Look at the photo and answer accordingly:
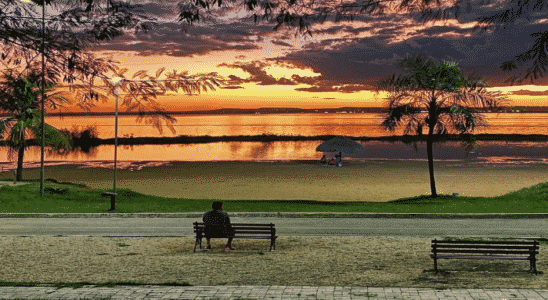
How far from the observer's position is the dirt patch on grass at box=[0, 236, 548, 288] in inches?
417

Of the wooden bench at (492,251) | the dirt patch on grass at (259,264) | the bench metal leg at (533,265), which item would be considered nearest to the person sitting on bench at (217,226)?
the dirt patch on grass at (259,264)

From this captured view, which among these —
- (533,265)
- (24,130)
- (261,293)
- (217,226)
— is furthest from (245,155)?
(261,293)

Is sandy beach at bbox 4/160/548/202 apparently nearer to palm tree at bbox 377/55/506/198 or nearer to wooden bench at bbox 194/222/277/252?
palm tree at bbox 377/55/506/198

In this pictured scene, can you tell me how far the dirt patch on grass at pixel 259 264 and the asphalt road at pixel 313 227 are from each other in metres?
2.01

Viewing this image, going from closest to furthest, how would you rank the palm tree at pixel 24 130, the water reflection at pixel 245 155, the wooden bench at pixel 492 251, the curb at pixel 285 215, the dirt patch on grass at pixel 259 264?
the dirt patch on grass at pixel 259 264
the wooden bench at pixel 492 251
the curb at pixel 285 215
the palm tree at pixel 24 130
the water reflection at pixel 245 155

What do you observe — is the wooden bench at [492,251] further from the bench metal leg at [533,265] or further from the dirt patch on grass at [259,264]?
the dirt patch on grass at [259,264]

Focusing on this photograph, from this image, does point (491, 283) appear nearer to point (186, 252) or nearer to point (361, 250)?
point (361, 250)

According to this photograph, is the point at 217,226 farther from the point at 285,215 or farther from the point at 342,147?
the point at 342,147

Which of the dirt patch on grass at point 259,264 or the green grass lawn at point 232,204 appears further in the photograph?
the green grass lawn at point 232,204

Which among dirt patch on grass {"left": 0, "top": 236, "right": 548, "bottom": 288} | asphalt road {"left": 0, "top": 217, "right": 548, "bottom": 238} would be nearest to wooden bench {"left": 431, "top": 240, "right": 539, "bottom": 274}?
dirt patch on grass {"left": 0, "top": 236, "right": 548, "bottom": 288}

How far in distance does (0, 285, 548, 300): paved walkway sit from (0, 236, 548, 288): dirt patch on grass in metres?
0.84

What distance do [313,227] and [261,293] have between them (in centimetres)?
973

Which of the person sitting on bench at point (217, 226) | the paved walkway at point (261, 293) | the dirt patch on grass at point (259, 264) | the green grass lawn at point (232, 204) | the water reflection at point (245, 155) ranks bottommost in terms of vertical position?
the dirt patch on grass at point (259, 264)

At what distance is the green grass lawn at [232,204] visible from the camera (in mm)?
23558
